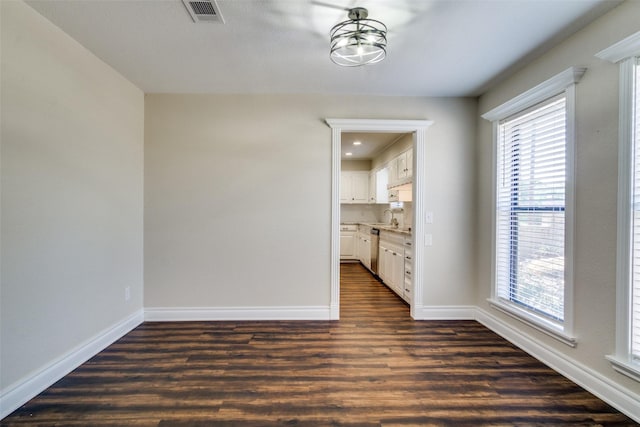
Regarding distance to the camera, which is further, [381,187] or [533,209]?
[381,187]

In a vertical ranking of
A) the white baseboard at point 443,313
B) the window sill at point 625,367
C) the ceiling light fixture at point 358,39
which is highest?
the ceiling light fixture at point 358,39

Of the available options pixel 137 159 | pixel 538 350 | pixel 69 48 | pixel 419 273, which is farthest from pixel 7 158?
pixel 538 350

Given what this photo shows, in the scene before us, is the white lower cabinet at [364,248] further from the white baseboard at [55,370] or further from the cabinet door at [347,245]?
the white baseboard at [55,370]

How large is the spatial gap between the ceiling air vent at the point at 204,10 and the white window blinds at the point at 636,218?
2.66m

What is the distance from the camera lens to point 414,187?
132 inches

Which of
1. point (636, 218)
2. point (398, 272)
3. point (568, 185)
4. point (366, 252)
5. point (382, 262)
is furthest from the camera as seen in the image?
point (366, 252)

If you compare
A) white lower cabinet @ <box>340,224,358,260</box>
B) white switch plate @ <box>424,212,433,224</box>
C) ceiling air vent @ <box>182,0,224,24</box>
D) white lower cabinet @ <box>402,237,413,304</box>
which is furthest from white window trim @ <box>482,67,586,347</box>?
white lower cabinet @ <box>340,224,358,260</box>

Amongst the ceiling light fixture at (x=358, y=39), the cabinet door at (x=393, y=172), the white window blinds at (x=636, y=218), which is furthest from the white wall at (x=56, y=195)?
the cabinet door at (x=393, y=172)

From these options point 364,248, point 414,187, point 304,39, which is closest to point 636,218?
point 414,187

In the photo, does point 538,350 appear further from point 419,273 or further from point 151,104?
point 151,104

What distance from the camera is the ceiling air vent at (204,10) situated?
1.82 meters

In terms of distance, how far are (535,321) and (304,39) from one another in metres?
3.03

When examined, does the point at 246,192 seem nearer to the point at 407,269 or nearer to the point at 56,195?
the point at 56,195

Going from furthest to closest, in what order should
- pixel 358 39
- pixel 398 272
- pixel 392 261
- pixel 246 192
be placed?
pixel 392 261 < pixel 398 272 < pixel 246 192 < pixel 358 39
